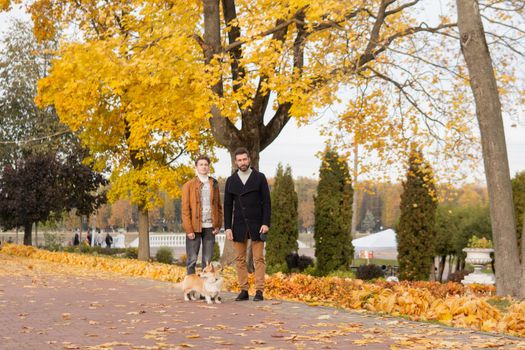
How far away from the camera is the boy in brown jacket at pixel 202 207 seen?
10453mm

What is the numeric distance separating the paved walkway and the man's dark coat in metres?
1.05

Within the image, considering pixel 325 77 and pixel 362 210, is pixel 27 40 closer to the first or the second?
pixel 325 77

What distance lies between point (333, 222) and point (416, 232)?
3320 millimetres

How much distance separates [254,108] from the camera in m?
16.5

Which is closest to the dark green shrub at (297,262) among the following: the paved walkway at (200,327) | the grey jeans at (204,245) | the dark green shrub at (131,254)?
the dark green shrub at (131,254)

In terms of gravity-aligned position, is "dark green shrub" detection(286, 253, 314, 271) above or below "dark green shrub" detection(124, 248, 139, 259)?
below

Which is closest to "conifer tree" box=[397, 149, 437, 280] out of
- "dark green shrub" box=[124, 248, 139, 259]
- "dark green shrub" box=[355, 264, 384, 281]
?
"dark green shrub" box=[355, 264, 384, 281]

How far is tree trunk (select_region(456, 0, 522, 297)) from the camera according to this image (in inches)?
435

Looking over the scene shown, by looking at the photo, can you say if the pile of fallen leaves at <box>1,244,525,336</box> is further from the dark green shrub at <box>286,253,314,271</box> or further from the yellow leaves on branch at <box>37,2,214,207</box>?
the dark green shrub at <box>286,253,314,271</box>

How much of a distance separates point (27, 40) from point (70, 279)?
27.8 metres

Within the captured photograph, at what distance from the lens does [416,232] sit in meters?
24.8

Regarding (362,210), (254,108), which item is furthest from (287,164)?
(362,210)

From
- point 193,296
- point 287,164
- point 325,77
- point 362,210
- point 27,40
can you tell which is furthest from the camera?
point 362,210

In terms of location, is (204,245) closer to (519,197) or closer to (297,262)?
(519,197)
